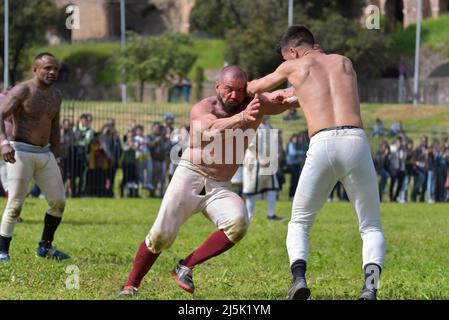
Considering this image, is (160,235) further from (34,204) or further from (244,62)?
(244,62)

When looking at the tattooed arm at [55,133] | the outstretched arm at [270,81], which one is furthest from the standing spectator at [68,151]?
the outstretched arm at [270,81]

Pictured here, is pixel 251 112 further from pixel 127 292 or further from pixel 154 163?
pixel 154 163

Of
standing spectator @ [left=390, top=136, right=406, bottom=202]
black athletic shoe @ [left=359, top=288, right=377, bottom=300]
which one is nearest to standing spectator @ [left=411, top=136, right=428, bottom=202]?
standing spectator @ [left=390, top=136, right=406, bottom=202]

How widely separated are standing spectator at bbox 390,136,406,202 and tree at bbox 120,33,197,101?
34053 mm

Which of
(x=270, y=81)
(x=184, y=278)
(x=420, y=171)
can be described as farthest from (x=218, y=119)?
(x=420, y=171)

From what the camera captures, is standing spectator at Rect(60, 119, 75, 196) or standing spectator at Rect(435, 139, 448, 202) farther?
standing spectator at Rect(435, 139, 448, 202)

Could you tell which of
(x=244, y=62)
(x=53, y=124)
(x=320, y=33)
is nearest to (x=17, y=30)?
(x=244, y=62)

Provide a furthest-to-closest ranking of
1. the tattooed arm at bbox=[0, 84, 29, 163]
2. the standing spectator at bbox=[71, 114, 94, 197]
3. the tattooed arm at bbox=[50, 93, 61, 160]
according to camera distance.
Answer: the standing spectator at bbox=[71, 114, 94, 197] → the tattooed arm at bbox=[50, 93, 61, 160] → the tattooed arm at bbox=[0, 84, 29, 163]

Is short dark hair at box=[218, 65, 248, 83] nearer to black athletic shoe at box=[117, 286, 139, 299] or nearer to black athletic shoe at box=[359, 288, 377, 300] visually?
black athletic shoe at box=[117, 286, 139, 299]

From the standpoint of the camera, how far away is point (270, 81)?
27.6ft

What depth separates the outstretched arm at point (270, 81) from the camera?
8398mm

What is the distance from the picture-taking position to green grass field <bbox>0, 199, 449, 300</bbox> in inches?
356

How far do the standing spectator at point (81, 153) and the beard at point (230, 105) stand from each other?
1786 centimetres

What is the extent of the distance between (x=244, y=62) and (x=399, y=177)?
34305 millimetres
